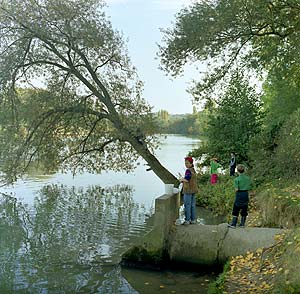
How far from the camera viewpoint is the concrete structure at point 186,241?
427 inches

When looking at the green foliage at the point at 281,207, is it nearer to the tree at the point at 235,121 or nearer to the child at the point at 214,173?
the child at the point at 214,173

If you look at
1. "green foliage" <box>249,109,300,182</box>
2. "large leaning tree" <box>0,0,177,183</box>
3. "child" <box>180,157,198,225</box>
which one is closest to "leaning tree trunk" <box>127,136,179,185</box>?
"large leaning tree" <box>0,0,177,183</box>

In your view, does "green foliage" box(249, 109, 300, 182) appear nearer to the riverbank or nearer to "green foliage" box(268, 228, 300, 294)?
the riverbank

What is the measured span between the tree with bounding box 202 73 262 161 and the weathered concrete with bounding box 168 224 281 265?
40.8 feet

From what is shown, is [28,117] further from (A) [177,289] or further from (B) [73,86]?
(A) [177,289]

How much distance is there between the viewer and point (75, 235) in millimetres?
14320

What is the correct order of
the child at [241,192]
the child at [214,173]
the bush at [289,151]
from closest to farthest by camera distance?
the child at [241,192] < the bush at [289,151] < the child at [214,173]

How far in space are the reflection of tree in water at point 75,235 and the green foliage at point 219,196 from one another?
277cm

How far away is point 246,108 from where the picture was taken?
24.2 m

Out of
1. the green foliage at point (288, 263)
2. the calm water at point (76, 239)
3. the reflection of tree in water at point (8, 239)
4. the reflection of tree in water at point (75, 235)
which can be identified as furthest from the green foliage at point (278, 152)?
the reflection of tree in water at point (8, 239)

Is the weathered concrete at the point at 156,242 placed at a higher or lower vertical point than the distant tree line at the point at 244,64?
lower

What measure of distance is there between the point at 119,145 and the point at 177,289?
45.6 feet

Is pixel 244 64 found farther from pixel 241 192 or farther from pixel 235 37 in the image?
pixel 241 192

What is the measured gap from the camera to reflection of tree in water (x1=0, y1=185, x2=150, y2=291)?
10.5 m
